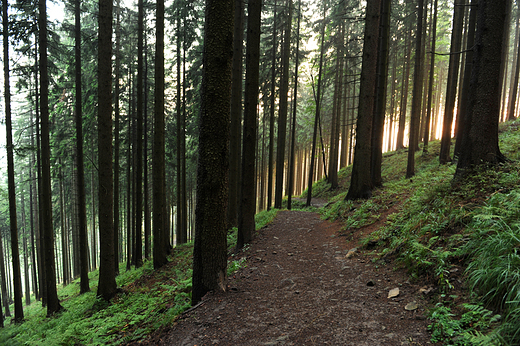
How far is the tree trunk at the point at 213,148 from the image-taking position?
163 inches

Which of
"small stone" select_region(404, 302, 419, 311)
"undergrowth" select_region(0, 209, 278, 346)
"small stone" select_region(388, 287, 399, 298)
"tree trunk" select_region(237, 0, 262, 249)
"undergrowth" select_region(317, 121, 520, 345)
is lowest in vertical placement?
"undergrowth" select_region(0, 209, 278, 346)

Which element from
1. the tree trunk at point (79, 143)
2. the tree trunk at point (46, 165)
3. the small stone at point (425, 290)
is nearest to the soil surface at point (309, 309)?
the small stone at point (425, 290)

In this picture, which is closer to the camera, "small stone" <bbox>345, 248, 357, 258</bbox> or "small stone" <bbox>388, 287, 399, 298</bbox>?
"small stone" <bbox>388, 287, 399, 298</bbox>

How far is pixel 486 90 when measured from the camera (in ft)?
17.4

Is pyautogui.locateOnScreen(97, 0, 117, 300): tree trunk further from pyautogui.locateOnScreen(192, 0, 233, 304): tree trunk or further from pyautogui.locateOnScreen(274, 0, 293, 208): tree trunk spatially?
pyautogui.locateOnScreen(274, 0, 293, 208): tree trunk

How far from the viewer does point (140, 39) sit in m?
10.7

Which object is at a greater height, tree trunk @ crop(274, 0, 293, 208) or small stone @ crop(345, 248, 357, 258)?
tree trunk @ crop(274, 0, 293, 208)

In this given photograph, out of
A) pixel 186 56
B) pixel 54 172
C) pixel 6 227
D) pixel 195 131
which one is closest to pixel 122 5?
pixel 186 56

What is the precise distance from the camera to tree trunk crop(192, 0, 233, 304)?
13.6 ft

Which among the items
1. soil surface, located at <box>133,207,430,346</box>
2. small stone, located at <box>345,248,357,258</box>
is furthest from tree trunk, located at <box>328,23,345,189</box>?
soil surface, located at <box>133,207,430,346</box>

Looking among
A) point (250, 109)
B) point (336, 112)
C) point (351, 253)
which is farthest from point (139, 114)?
point (336, 112)

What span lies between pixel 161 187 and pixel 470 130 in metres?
9.58

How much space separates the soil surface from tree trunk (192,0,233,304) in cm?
63

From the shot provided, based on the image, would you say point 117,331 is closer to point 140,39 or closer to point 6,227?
point 140,39
